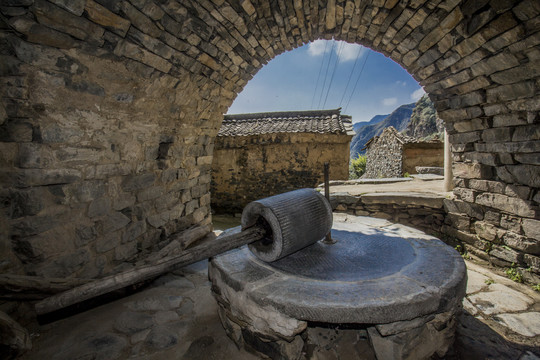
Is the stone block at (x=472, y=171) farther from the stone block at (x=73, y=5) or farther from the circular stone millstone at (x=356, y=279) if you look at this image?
the stone block at (x=73, y=5)

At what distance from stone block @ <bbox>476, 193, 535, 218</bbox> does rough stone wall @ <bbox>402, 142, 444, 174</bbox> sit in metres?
6.85

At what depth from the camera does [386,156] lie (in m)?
12.2

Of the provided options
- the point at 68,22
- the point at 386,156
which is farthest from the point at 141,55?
the point at 386,156

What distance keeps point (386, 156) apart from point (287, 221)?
11549mm

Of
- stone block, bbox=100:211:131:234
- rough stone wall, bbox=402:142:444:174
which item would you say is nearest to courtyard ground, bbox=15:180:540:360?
stone block, bbox=100:211:131:234

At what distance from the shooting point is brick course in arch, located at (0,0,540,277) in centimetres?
210

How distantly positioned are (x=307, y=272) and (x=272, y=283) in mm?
337

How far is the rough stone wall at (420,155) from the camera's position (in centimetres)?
983

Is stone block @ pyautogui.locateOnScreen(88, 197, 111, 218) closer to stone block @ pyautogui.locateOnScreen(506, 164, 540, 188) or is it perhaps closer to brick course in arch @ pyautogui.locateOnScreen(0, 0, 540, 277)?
brick course in arch @ pyautogui.locateOnScreen(0, 0, 540, 277)

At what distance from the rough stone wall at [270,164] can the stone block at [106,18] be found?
262 inches

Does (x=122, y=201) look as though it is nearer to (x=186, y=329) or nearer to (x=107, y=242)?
(x=107, y=242)

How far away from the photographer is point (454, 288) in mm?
1821

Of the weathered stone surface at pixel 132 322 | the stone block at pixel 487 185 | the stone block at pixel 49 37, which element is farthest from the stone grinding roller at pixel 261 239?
the stone block at pixel 487 185

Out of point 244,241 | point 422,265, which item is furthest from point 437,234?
point 244,241
